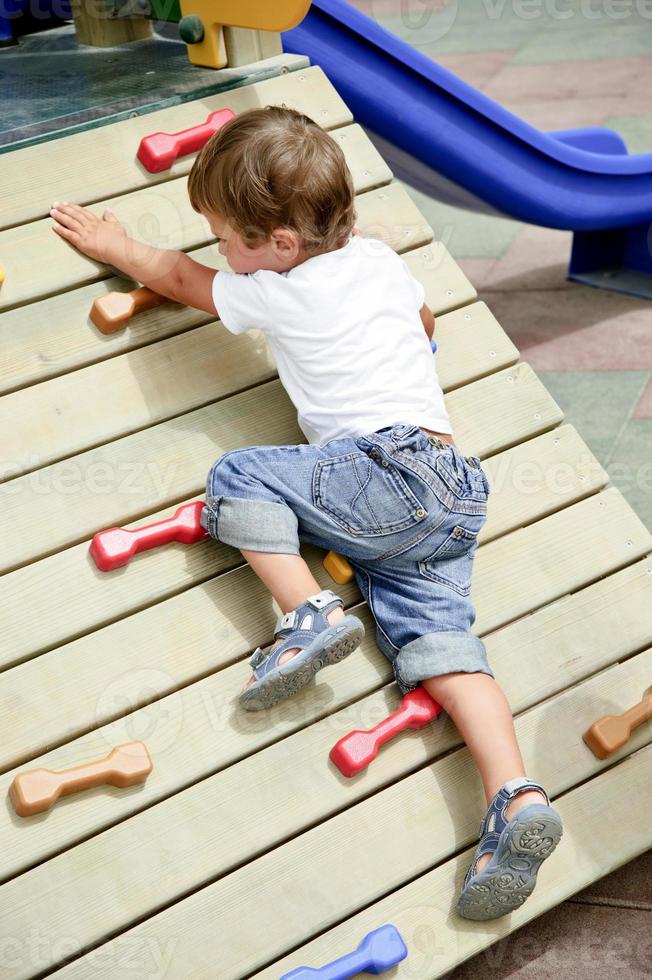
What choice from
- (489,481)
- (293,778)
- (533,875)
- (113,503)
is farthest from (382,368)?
(533,875)

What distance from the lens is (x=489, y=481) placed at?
232cm

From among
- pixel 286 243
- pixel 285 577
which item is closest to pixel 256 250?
pixel 286 243

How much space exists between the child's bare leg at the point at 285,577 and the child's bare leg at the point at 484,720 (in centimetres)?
24

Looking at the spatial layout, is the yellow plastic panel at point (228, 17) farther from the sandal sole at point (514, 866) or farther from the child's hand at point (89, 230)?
the sandal sole at point (514, 866)

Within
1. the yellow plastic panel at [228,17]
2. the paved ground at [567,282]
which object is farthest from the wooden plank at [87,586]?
the yellow plastic panel at [228,17]

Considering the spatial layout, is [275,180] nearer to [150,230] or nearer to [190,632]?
[150,230]

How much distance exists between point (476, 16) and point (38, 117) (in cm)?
659

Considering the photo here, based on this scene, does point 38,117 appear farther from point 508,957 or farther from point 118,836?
point 508,957

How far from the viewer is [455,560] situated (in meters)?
2.10

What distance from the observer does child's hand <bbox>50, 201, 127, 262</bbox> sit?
228cm

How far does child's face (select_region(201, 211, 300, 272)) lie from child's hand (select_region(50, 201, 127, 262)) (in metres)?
0.23

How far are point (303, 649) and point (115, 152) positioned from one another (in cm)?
120

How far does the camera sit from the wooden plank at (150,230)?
2.26 m

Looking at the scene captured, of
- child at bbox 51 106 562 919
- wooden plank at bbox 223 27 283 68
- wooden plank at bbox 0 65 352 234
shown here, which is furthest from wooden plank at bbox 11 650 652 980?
wooden plank at bbox 223 27 283 68
